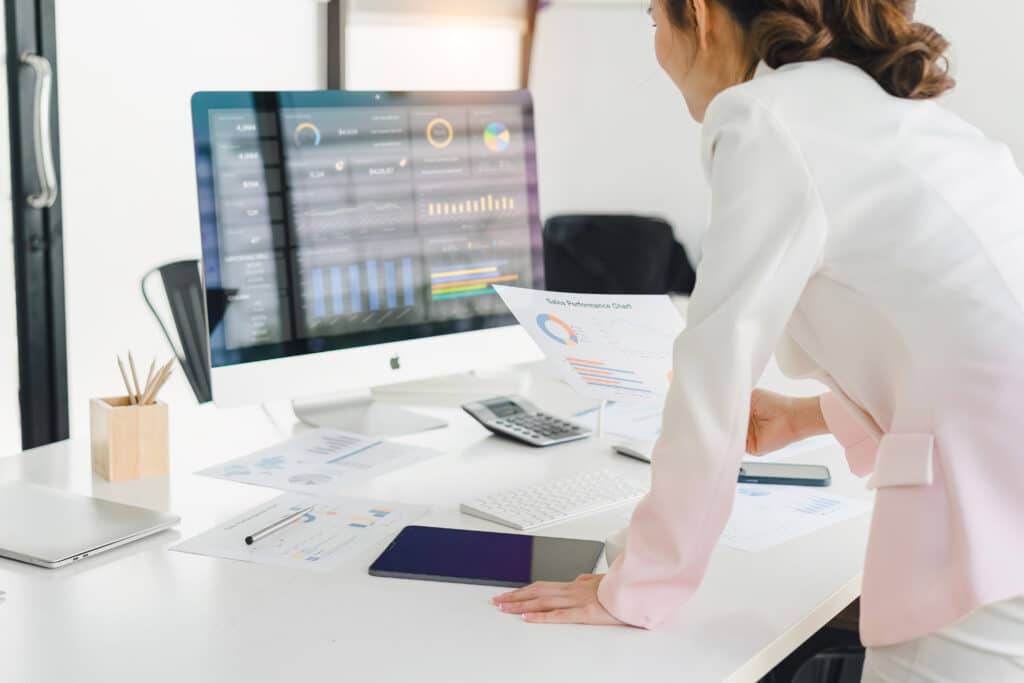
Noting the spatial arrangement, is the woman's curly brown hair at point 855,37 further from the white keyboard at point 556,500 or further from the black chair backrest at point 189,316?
the black chair backrest at point 189,316

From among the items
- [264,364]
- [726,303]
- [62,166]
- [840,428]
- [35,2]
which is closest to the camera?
[726,303]

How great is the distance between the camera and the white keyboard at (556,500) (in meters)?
1.41

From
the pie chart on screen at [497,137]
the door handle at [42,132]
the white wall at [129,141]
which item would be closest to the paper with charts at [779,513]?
the pie chart on screen at [497,137]

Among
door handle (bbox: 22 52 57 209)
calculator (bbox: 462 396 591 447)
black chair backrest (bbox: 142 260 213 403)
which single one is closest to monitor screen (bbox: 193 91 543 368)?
calculator (bbox: 462 396 591 447)

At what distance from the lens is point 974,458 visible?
102cm

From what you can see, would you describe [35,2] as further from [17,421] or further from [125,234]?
[17,421]

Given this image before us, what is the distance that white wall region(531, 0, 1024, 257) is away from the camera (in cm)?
420

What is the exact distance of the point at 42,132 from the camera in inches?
111

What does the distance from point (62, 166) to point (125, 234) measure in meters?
0.27

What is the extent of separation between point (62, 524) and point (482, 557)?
0.49m

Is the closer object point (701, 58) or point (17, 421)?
point (701, 58)

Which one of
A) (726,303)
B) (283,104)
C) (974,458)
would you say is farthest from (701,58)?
(283,104)

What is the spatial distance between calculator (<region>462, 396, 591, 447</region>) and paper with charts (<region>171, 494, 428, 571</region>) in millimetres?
376

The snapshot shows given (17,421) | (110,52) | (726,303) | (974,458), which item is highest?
(110,52)
